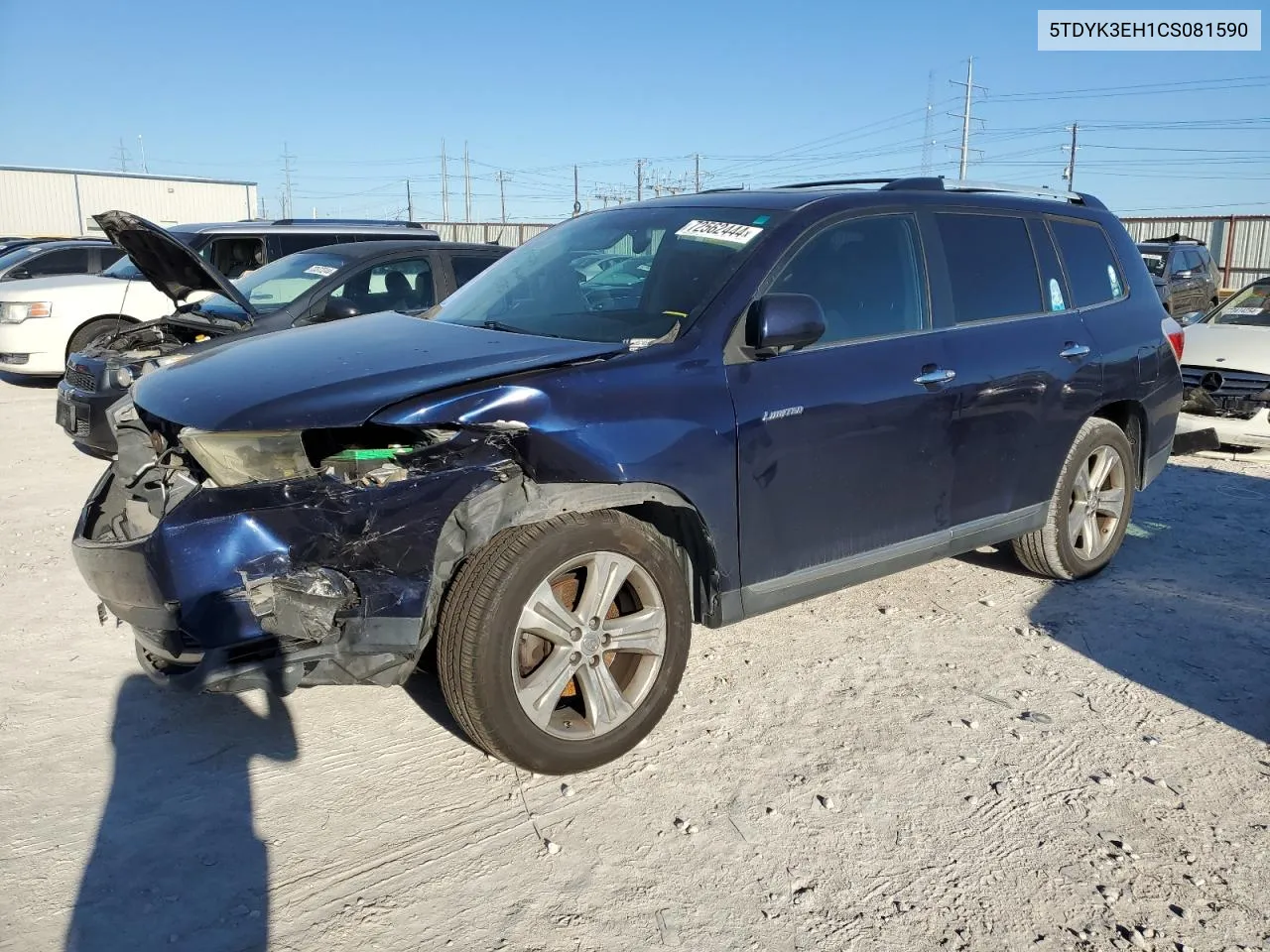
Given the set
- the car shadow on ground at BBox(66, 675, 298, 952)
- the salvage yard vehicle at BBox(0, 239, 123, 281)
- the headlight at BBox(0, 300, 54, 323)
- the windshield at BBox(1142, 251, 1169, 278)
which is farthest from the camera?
the windshield at BBox(1142, 251, 1169, 278)

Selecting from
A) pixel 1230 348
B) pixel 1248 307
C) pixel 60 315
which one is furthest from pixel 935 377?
pixel 60 315

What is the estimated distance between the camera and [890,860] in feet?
9.34

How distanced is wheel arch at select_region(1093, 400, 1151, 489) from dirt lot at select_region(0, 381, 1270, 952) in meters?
1.03

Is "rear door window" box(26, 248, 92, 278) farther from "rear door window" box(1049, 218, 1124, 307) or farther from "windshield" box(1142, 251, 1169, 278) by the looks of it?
"windshield" box(1142, 251, 1169, 278)

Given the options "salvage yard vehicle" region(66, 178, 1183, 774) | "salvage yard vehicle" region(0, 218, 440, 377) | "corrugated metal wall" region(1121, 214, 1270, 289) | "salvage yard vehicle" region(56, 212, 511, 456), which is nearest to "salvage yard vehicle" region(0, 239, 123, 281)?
"salvage yard vehicle" region(0, 218, 440, 377)

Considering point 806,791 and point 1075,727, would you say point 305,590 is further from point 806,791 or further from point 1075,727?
point 1075,727

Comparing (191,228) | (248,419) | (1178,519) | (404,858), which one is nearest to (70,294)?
(191,228)

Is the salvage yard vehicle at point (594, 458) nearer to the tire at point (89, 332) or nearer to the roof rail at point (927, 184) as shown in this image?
the roof rail at point (927, 184)

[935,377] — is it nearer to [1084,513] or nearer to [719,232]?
[719,232]

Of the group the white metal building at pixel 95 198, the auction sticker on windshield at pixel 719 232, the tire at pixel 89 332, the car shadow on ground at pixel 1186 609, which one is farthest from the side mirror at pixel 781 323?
the white metal building at pixel 95 198

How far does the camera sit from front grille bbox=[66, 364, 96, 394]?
695 centimetres

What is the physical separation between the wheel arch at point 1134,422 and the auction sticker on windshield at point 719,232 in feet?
7.73

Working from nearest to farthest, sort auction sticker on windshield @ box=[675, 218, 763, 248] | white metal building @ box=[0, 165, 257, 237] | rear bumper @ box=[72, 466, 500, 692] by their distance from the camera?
rear bumper @ box=[72, 466, 500, 692]
auction sticker on windshield @ box=[675, 218, 763, 248]
white metal building @ box=[0, 165, 257, 237]

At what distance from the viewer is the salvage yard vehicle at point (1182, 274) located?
1563cm
